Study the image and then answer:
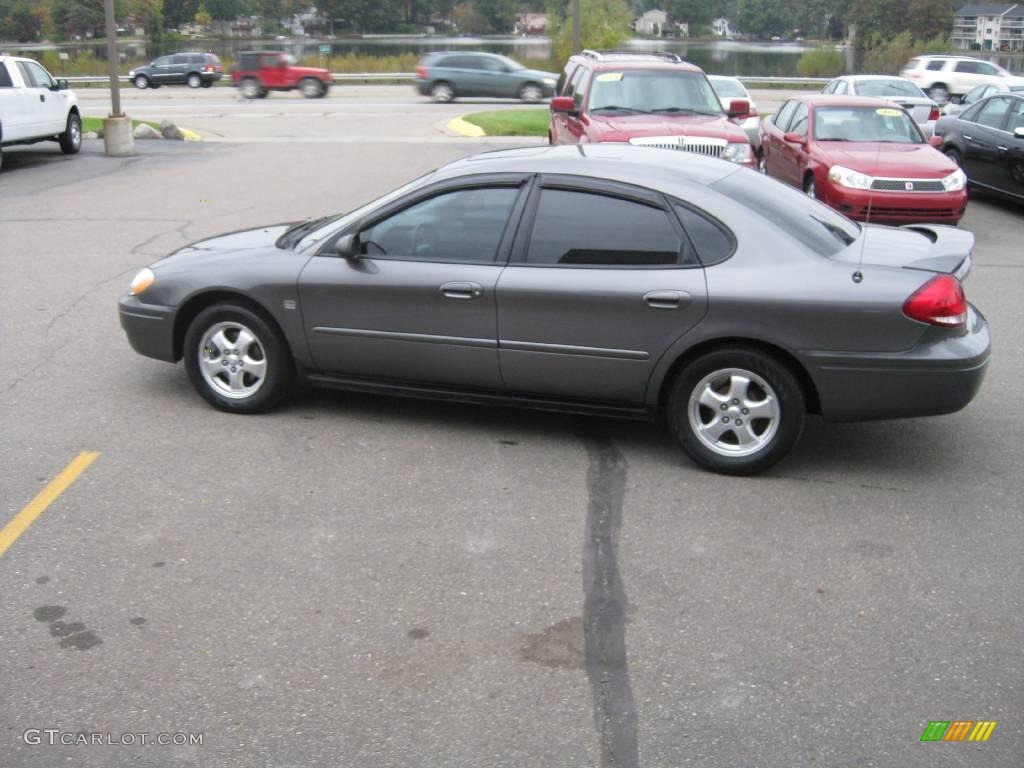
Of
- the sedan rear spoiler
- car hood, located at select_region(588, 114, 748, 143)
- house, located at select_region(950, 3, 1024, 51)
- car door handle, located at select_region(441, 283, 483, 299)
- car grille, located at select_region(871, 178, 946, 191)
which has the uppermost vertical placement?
house, located at select_region(950, 3, 1024, 51)

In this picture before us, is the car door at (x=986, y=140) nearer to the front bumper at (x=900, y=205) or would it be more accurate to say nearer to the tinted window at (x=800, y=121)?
the tinted window at (x=800, y=121)

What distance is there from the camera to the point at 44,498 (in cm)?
547

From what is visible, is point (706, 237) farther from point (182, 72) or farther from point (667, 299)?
point (182, 72)

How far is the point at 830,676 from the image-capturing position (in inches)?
157

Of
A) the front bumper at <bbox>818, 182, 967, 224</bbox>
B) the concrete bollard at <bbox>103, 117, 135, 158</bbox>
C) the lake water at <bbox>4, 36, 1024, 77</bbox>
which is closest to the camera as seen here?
the front bumper at <bbox>818, 182, 967, 224</bbox>

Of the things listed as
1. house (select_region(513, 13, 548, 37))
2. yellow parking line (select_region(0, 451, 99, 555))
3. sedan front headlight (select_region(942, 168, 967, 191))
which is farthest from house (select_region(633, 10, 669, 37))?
yellow parking line (select_region(0, 451, 99, 555))

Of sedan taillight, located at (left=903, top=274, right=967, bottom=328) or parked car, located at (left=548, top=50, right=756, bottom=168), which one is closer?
sedan taillight, located at (left=903, top=274, right=967, bottom=328)

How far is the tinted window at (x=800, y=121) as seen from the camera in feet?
46.8

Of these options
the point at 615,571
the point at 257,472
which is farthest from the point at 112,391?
the point at 615,571

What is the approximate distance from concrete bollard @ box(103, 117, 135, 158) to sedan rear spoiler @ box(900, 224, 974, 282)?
16800 millimetres

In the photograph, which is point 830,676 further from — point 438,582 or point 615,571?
point 438,582

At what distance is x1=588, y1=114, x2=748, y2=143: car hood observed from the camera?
1227 centimetres

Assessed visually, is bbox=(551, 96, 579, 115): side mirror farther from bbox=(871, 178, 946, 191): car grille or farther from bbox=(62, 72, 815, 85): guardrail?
bbox=(62, 72, 815, 85): guardrail

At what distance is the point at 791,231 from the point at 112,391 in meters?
4.28
